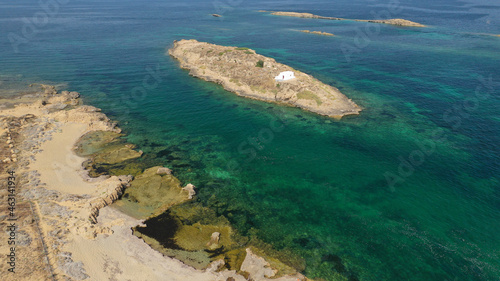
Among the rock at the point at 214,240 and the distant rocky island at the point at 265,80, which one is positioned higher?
the distant rocky island at the point at 265,80

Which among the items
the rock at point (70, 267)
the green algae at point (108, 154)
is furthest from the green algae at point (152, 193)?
the rock at point (70, 267)

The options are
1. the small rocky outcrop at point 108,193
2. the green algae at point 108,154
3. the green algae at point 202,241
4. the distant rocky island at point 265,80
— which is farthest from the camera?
the distant rocky island at point 265,80

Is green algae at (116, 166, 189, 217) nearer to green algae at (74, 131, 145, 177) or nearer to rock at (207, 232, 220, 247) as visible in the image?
green algae at (74, 131, 145, 177)

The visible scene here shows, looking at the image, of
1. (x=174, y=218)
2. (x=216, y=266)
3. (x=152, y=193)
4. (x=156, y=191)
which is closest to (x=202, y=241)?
(x=216, y=266)

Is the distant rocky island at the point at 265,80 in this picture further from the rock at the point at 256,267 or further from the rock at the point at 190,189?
the rock at the point at 256,267

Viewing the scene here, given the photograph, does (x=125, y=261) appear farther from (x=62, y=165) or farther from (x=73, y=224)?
(x=62, y=165)

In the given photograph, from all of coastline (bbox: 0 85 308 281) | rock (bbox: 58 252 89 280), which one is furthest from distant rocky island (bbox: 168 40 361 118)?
rock (bbox: 58 252 89 280)

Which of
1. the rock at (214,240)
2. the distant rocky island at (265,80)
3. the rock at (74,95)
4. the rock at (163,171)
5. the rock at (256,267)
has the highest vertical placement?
the distant rocky island at (265,80)
